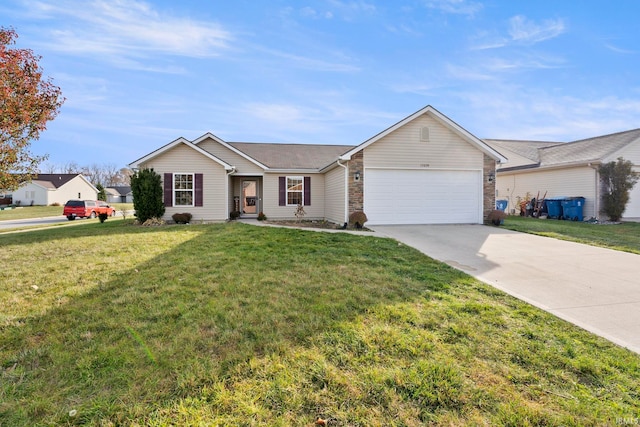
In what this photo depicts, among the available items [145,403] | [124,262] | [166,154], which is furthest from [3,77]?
[145,403]

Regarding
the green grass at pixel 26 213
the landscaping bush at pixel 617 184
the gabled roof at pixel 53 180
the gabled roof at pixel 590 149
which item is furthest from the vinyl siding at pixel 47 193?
Result: the landscaping bush at pixel 617 184

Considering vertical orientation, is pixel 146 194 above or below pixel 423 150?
below

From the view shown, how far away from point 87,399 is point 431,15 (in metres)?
12.9

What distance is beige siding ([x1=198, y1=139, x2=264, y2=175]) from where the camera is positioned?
16031 mm

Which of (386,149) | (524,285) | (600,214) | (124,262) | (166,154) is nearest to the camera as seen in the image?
(524,285)

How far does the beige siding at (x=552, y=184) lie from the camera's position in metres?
15.9

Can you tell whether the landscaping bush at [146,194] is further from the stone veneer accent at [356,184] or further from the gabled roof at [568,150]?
the gabled roof at [568,150]

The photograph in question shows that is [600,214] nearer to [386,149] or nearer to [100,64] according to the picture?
[386,149]

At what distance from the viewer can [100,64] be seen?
36.9ft

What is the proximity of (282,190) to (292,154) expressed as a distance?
334cm

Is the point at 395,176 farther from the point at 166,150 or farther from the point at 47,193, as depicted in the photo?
the point at 47,193

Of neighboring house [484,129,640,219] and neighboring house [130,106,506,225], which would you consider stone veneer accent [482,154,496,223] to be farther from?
neighboring house [484,129,640,219]

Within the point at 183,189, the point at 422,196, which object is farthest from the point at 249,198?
the point at 422,196

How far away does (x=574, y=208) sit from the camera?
1595 cm
